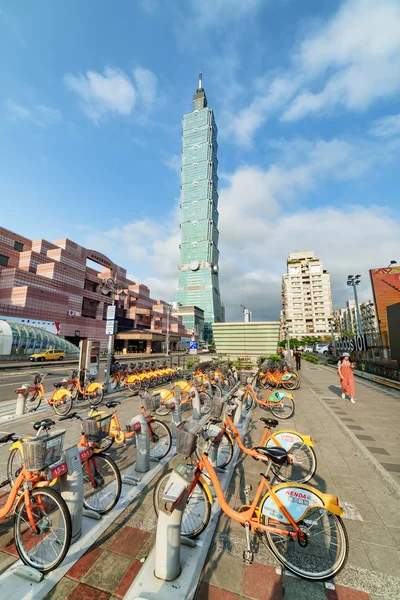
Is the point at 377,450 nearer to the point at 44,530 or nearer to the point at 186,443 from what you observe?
the point at 186,443

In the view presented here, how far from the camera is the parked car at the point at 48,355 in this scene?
93.0ft

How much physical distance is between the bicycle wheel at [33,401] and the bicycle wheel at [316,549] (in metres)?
7.87

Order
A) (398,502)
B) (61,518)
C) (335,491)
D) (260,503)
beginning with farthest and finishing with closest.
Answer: (335,491)
(398,502)
(260,503)
(61,518)

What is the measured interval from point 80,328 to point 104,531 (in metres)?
47.9

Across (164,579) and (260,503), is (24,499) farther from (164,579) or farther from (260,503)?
(260,503)

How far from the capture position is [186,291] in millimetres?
123625

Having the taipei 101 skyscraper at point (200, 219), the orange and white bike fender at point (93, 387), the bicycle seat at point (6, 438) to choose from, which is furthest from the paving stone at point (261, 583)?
the taipei 101 skyscraper at point (200, 219)

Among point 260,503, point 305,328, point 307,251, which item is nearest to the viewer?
point 260,503

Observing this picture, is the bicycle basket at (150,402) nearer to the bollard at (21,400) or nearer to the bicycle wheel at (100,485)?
the bicycle wheel at (100,485)

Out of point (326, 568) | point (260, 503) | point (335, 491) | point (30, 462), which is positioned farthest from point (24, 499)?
point (335, 491)

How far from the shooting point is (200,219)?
131 m

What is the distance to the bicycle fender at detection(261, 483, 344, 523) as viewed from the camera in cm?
232

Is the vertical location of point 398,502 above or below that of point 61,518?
below

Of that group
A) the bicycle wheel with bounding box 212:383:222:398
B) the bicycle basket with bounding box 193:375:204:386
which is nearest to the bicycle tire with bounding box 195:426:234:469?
the bicycle basket with bounding box 193:375:204:386
